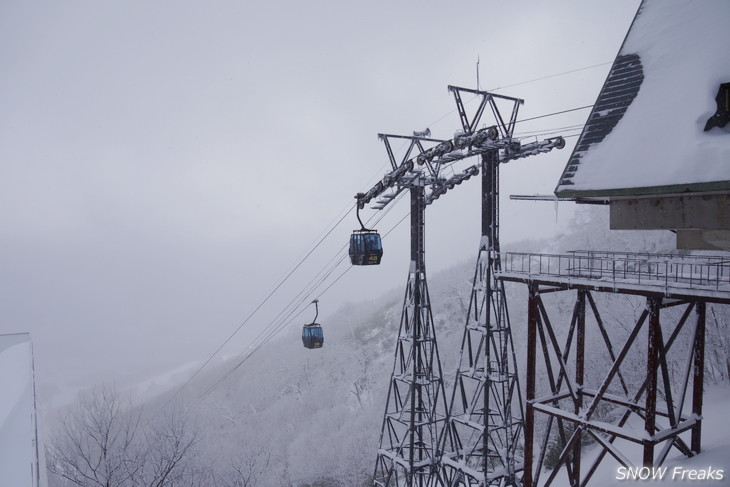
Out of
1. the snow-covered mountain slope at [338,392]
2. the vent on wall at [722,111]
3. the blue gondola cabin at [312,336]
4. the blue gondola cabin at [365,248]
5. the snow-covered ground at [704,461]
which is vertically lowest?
the snow-covered mountain slope at [338,392]

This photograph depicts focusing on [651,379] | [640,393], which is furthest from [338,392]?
[651,379]

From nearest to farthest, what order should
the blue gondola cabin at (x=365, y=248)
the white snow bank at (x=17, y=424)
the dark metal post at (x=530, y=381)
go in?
the white snow bank at (x=17, y=424) < the dark metal post at (x=530, y=381) < the blue gondola cabin at (x=365, y=248)

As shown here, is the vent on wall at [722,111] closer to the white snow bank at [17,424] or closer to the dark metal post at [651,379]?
the dark metal post at [651,379]

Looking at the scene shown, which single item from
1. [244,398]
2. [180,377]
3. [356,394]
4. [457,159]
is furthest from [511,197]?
[180,377]

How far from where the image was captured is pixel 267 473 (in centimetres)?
2958

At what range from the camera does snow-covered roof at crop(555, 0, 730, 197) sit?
5395 mm

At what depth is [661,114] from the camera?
19.9 ft

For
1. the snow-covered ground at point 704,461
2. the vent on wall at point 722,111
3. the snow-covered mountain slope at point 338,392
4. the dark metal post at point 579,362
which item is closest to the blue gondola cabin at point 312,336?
the snow-covered mountain slope at point 338,392

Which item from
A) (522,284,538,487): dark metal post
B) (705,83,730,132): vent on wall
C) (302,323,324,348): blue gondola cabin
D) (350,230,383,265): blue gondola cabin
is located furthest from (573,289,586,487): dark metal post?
(302,323,324,348): blue gondola cabin

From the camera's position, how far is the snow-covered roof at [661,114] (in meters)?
5.39

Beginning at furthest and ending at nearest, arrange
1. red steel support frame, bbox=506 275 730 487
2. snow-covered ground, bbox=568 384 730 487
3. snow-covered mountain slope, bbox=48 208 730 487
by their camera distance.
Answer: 1. snow-covered mountain slope, bbox=48 208 730 487
2. snow-covered ground, bbox=568 384 730 487
3. red steel support frame, bbox=506 275 730 487

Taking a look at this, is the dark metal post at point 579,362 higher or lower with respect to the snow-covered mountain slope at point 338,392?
higher

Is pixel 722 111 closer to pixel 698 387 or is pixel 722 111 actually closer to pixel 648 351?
pixel 648 351

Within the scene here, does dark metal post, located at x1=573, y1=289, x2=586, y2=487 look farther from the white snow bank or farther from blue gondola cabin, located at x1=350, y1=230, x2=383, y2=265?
the white snow bank
